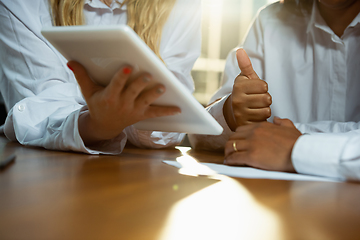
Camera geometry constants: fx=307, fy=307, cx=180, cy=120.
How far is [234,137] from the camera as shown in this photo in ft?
2.34

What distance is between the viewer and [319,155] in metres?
0.53

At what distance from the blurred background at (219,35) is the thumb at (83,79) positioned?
135 inches

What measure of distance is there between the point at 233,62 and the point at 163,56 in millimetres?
284

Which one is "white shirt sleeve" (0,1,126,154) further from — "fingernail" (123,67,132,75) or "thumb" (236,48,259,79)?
"thumb" (236,48,259,79)

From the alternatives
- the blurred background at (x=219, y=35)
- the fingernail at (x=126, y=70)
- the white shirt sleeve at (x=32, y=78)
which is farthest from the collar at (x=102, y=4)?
the blurred background at (x=219, y=35)

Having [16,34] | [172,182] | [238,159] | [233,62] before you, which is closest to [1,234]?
[172,182]

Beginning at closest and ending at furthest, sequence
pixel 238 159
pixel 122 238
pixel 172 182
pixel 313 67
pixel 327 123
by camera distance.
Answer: pixel 122 238 → pixel 172 182 → pixel 238 159 → pixel 327 123 → pixel 313 67

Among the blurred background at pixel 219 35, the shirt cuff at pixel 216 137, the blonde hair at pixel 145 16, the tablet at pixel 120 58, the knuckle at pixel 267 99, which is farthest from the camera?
the blurred background at pixel 219 35

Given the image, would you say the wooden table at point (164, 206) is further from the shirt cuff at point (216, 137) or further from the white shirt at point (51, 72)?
the shirt cuff at point (216, 137)

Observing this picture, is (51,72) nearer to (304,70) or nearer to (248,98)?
(248,98)

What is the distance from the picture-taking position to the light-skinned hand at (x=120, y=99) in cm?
55

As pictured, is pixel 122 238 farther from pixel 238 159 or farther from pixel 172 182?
pixel 238 159

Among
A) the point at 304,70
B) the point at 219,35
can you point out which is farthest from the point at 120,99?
the point at 219,35

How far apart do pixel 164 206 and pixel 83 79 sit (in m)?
0.36
